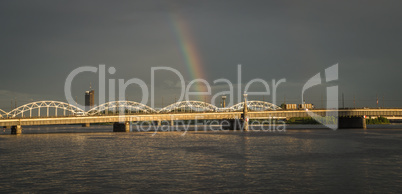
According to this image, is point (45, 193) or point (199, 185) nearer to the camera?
point (45, 193)

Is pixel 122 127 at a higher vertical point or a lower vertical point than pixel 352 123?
lower

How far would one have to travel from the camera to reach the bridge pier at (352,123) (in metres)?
161

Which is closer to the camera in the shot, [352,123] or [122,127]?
[122,127]

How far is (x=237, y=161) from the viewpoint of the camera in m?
41.5

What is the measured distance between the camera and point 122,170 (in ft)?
114

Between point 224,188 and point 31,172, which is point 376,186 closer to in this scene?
point 224,188

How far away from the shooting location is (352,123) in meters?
162

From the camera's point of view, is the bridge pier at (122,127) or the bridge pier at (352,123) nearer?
the bridge pier at (122,127)

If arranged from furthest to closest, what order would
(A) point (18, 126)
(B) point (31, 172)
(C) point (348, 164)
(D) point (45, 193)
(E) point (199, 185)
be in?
(A) point (18, 126)
(C) point (348, 164)
(B) point (31, 172)
(E) point (199, 185)
(D) point (45, 193)

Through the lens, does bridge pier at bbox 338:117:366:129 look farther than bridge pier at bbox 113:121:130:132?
Yes

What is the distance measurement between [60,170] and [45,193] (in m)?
10.9

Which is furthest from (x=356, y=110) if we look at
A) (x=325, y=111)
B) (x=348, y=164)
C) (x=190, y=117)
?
(x=348, y=164)

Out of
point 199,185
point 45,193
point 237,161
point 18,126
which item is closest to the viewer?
point 45,193

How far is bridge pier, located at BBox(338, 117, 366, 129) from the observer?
161000 millimetres
